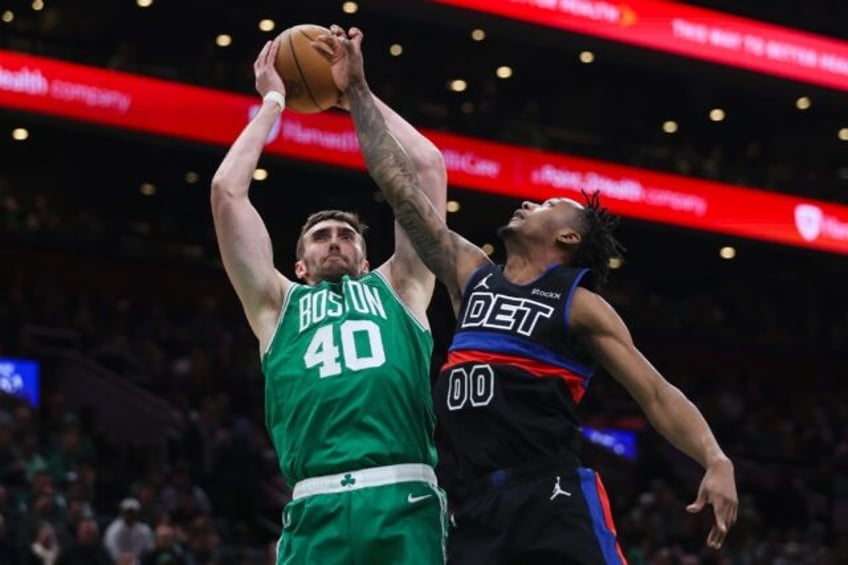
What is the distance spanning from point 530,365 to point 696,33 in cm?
2007

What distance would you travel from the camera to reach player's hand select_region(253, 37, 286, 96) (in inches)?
270

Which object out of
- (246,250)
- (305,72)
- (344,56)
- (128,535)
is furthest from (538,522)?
(128,535)

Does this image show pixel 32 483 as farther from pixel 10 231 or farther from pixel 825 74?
pixel 825 74

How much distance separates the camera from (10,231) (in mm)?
23797

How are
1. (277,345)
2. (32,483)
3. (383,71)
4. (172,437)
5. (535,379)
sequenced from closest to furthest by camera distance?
1. (535,379)
2. (277,345)
3. (32,483)
4. (172,437)
5. (383,71)

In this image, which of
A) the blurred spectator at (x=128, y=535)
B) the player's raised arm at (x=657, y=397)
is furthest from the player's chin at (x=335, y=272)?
the blurred spectator at (x=128, y=535)

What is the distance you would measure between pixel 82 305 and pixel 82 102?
260 centimetres

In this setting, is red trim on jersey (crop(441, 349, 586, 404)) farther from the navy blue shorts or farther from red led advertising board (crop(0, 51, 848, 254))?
red led advertising board (crop(0, 51, 848, 254))

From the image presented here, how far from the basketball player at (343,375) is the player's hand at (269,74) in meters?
0.04

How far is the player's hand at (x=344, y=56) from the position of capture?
21.7 feet

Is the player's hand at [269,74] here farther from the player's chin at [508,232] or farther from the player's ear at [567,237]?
the player's ear at [567,237]

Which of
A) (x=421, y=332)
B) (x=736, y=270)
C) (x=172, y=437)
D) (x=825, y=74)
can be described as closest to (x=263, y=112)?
(x=421, y=332)

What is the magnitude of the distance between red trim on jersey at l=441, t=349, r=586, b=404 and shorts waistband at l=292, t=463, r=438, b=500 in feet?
1.48

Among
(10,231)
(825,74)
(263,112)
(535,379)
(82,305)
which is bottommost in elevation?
(535,379)
